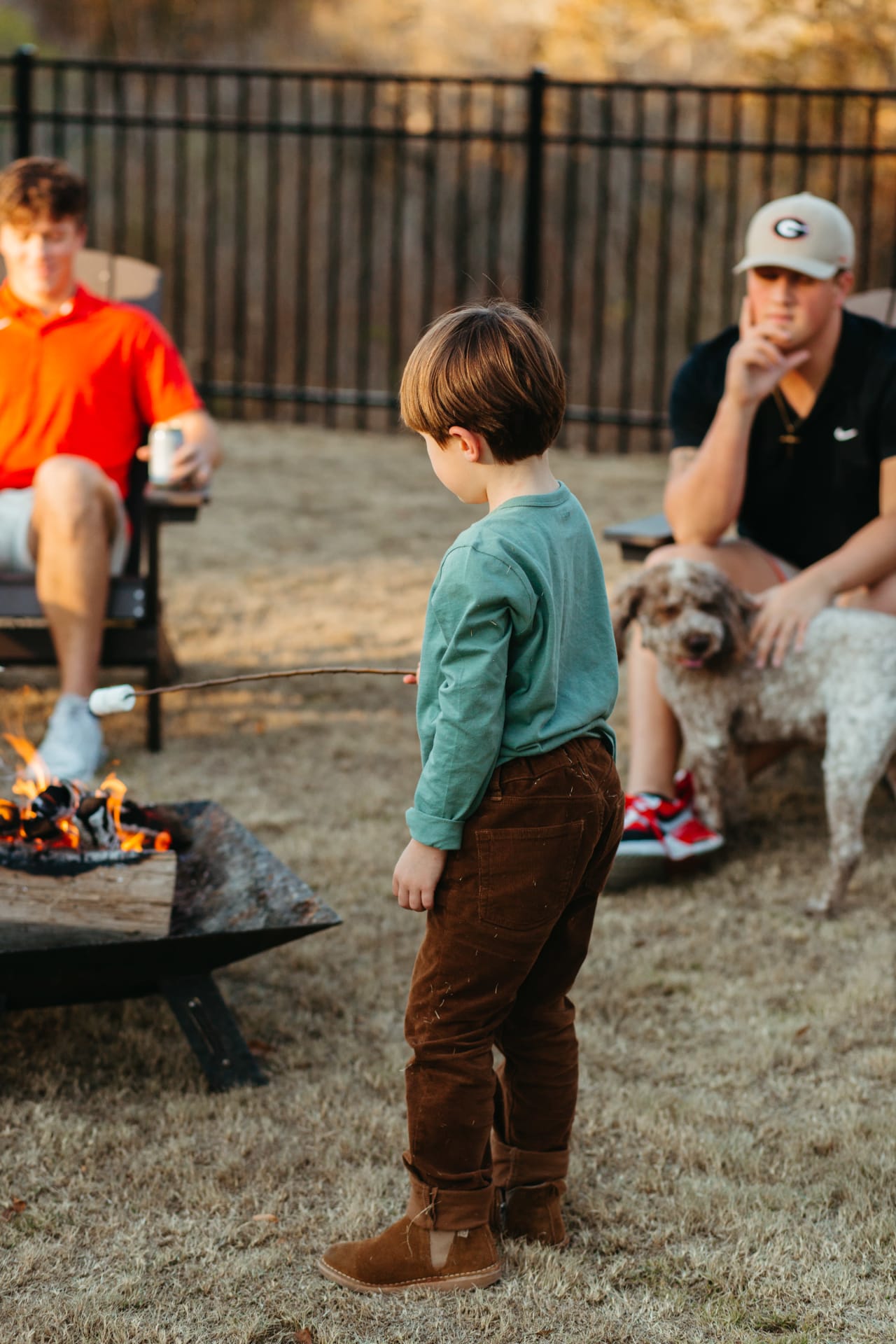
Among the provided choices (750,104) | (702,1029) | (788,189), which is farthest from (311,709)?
(750,104)

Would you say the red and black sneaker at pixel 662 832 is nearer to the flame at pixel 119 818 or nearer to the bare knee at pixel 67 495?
the flame at pixel 119 818

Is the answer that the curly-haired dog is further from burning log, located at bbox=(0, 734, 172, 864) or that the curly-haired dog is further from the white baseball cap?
burning log, located at bbox=(0, 734, 172, 864)

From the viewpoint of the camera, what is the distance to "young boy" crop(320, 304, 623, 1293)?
5.97 ft

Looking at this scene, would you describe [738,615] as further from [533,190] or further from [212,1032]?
[533,190]

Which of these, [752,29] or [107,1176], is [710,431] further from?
[752,29]

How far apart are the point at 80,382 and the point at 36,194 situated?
0.57 metres

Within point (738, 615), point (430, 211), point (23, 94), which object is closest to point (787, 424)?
point (738, 615)

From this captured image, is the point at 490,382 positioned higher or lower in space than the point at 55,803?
higher

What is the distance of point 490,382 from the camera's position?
5.90ft

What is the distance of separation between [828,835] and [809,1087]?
1389 mm

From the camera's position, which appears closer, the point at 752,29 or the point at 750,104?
the point at 752,29

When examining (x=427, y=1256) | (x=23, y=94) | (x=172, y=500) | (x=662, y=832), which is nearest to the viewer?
(x=427, y=1256)

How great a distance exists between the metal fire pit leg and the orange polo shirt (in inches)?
90.4

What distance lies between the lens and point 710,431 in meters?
3.72
